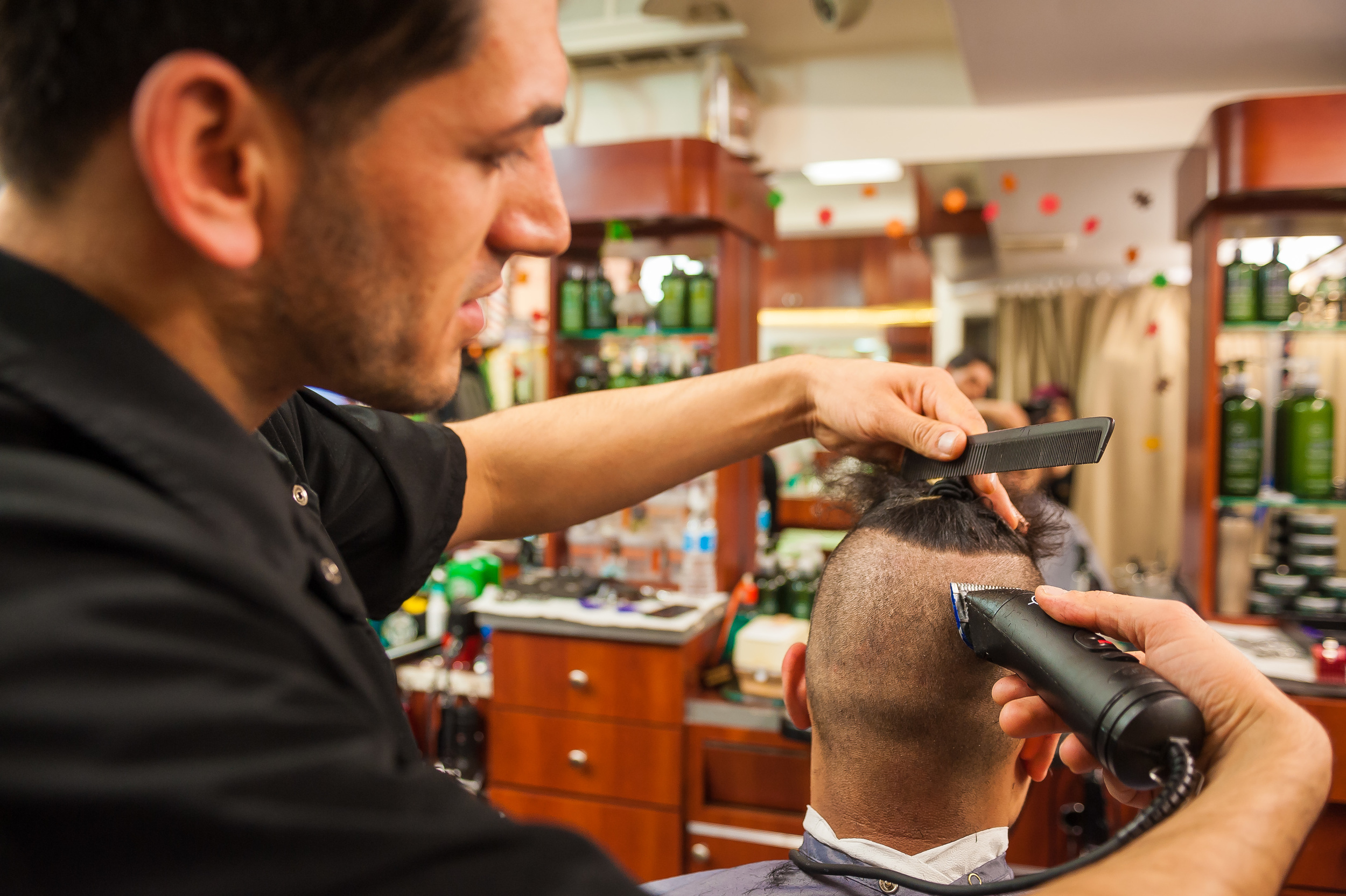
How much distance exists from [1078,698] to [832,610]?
595 mm

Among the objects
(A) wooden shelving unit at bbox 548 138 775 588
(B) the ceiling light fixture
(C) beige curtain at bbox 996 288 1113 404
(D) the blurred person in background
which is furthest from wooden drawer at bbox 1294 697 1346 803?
(C) beige curtain at bbox 996 288 1113 404

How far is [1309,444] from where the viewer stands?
9.80 feet

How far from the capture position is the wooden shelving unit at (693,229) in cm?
322

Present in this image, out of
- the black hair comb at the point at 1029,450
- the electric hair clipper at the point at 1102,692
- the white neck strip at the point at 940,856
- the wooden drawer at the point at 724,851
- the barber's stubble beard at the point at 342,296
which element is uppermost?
the barber's stubble beard at the point at 342,296

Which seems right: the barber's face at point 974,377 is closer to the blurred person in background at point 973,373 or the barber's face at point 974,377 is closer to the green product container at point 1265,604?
the blurred person in background at point 973,373

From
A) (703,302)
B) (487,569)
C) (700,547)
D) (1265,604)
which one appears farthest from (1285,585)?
(487,569)

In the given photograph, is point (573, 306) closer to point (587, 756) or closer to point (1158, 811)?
point (587, 756)

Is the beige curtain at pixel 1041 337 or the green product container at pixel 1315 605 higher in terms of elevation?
the beige curtain at pixel 1041 337

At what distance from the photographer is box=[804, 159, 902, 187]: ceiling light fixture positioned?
401 centimetres

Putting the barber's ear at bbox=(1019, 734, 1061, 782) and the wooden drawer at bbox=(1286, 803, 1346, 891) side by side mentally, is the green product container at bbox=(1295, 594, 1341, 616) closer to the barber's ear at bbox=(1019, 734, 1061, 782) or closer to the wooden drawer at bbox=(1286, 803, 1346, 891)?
the wooden drawer at bbox=(1286, 803, 1346, 891)

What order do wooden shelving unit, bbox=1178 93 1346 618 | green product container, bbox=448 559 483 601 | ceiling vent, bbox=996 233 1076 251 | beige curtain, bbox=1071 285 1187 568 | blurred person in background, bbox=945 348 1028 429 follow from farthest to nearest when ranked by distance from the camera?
beige curtain, bbox=1071 285 1187 568 → ceiling vent, bbox=996 233 1076 251 → blurred person in background, bbox=945 348 1028 429 → green product container, bbox=448 559 483 601 → wooden shelving unit, bbox=1178 93 1346 618

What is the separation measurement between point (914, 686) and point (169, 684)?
0.98m

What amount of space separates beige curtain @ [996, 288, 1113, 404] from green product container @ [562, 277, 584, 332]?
499 centimetres

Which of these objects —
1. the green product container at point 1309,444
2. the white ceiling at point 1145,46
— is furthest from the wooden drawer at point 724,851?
the white ceiling at point 1145,46
